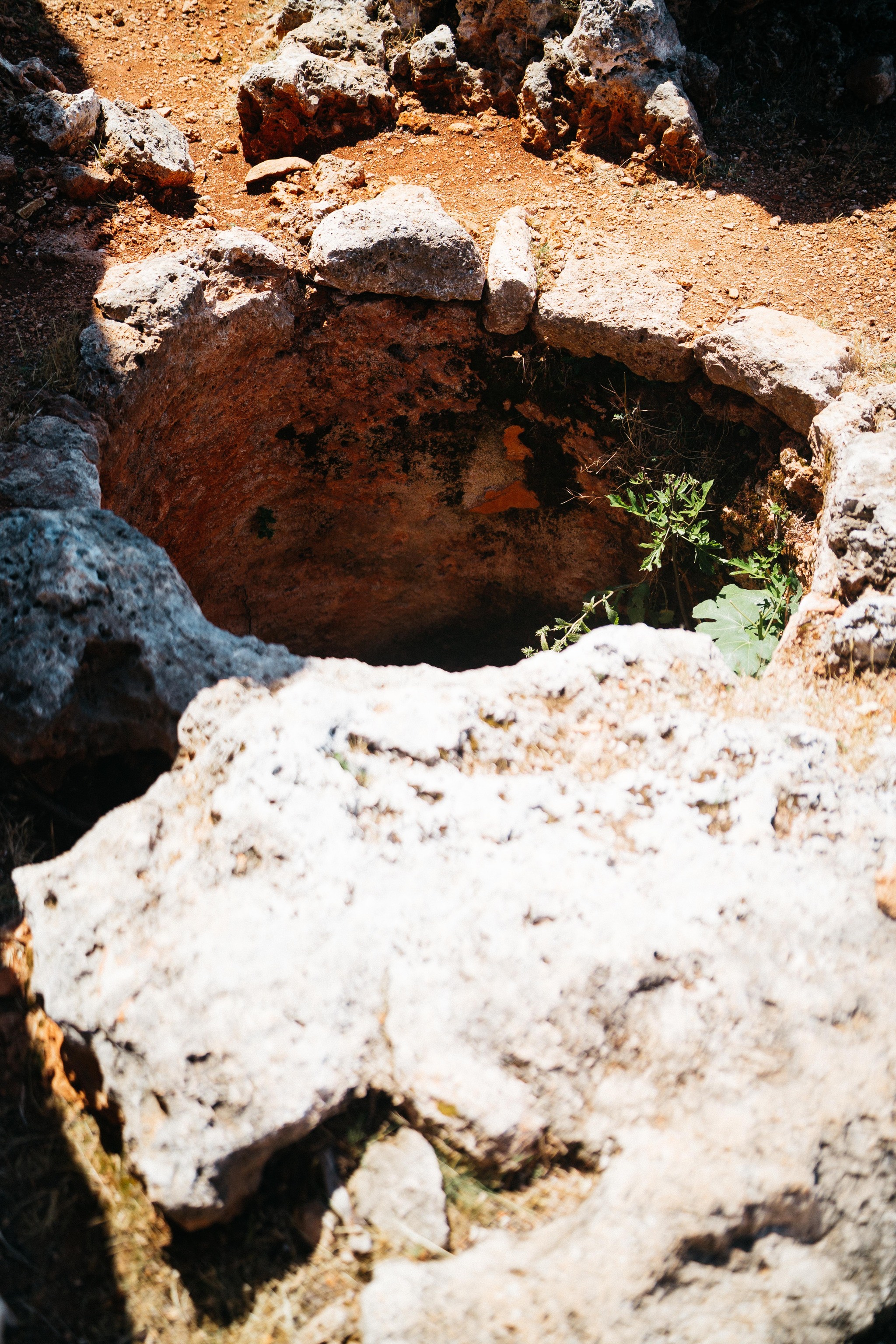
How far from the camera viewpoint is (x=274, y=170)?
4191 millimetres

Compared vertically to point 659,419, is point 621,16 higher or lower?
higher

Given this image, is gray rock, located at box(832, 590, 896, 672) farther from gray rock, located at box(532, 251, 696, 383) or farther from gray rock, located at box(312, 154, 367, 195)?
gray rock, located at box(312, 154, 367, 195)

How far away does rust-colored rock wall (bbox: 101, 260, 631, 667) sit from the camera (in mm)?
3717

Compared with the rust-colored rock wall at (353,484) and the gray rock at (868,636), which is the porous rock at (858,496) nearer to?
the gray rock at (868,636)

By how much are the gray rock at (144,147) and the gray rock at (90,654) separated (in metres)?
2.49

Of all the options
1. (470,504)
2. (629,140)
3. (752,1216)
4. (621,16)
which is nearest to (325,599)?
(470,504)

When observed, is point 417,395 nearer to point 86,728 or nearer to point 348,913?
point 86,728

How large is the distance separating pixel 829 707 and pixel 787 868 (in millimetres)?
663

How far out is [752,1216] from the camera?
4.95 ft

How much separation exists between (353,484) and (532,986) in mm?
3606

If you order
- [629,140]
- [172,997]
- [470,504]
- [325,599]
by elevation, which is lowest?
[325,599]

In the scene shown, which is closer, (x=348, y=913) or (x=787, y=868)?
(x=348, y=913)

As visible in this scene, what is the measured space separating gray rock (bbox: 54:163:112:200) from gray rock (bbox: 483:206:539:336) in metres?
1.86

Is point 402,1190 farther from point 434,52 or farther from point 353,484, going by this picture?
point 434,52
